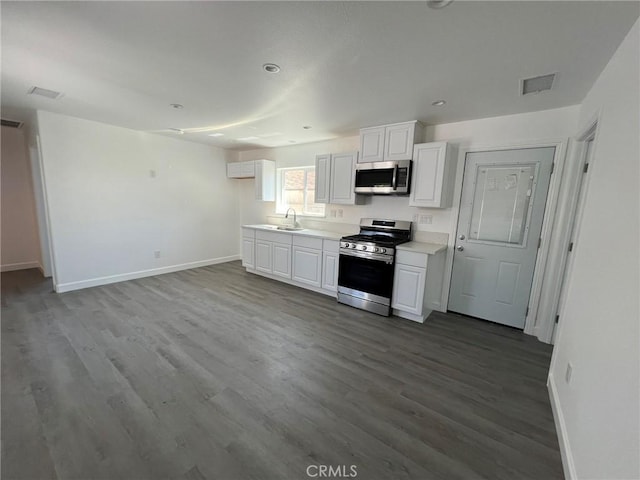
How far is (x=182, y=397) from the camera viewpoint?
6.35 feet

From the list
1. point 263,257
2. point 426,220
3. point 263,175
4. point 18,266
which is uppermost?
point 263,175

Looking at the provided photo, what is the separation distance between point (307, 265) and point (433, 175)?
2.22 m

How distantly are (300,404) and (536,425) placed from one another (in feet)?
5.32

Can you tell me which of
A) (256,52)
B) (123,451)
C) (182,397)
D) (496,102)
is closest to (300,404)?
(182,397)

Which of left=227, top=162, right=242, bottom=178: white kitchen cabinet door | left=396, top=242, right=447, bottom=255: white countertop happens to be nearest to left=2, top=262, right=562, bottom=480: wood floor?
left=396, top=242, right=447, bottom=255: white countertop

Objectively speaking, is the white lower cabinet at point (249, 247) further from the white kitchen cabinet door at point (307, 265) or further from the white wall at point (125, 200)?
the white wall at point (125, 200)

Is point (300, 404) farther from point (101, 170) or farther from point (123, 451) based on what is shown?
point (101, 170)

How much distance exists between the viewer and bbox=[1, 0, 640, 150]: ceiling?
1.48 metres

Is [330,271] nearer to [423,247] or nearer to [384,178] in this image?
[423,247]

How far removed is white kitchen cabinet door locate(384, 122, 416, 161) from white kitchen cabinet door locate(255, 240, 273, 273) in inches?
99.4

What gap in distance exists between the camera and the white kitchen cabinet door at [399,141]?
331cm

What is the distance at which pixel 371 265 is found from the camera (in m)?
3.44

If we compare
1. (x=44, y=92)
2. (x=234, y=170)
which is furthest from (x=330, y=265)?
(x=44, y=92)

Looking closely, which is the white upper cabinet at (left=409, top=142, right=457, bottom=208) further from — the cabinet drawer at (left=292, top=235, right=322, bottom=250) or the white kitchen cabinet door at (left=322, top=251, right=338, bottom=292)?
the cabinet drawer at (left=292, top=235, right=322, bottom=250)
